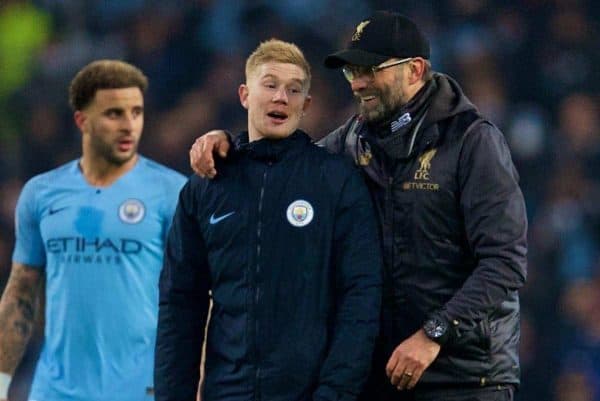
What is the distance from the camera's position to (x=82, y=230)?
5730 mm

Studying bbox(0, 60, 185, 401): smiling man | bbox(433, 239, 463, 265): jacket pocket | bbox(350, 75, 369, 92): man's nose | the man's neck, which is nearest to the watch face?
bbox(433, 239, 463, 265): jacket pocket

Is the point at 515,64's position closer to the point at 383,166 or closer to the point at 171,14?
the point at 171,14

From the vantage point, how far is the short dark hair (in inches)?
236

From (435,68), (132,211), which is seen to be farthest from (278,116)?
(435,68)

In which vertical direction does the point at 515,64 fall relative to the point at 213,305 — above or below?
above

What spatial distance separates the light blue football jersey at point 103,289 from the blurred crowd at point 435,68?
364 centimetres

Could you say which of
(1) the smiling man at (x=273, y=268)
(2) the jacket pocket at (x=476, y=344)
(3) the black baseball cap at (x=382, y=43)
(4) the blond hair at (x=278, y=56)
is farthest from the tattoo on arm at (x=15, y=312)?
(2) the jacket pocket at (x=476, y=344)

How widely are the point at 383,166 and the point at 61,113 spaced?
21.1 feet

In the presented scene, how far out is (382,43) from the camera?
4590 mm

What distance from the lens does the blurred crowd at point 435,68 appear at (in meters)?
8.91

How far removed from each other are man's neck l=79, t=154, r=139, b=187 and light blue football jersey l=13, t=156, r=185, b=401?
8 centimetres

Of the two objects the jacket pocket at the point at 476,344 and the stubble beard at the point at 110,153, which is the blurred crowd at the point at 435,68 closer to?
the stubble beard at the point at 110,153

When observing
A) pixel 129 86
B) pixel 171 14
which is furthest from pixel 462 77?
pixel 129 86

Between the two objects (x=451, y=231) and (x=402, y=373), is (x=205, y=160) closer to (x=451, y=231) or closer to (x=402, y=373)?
(x=451, y=231)
